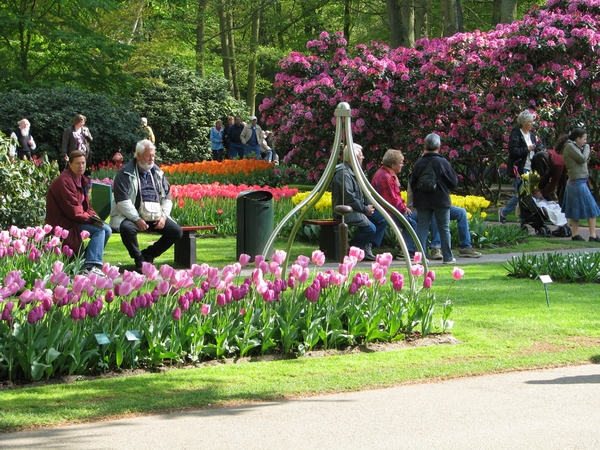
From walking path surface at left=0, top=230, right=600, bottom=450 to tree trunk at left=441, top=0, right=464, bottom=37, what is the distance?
19.3m

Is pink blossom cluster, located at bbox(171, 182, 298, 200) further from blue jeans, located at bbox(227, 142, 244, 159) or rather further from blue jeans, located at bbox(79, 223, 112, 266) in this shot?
blue jeans, located at bbox(227, 142, 244, 159)

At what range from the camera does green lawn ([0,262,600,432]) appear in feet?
17.6

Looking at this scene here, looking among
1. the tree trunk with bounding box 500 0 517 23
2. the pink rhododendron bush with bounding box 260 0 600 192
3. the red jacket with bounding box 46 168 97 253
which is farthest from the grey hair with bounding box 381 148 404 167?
the tree trunk with bounding box 500 0 517 23

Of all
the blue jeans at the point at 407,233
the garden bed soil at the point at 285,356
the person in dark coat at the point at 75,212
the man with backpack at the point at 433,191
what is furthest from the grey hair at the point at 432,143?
the garden bed soil at the point at 285,356

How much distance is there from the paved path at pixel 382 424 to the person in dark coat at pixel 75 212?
499 centimetres

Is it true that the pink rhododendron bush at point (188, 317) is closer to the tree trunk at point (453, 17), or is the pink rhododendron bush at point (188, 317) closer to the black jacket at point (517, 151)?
the black jacket at point (517, 151)

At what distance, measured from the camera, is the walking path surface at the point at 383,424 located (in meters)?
4.70

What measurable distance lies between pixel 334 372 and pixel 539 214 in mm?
9771

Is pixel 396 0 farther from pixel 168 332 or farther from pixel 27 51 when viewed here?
pixel 168 332

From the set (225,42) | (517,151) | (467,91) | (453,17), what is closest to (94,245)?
(517,151)

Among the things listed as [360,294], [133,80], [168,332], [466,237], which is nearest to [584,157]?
[466,237]

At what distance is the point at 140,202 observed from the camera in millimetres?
10820

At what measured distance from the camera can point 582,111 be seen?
1831 centimetres

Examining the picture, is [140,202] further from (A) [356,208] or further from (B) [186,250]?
(A) [356,208]
